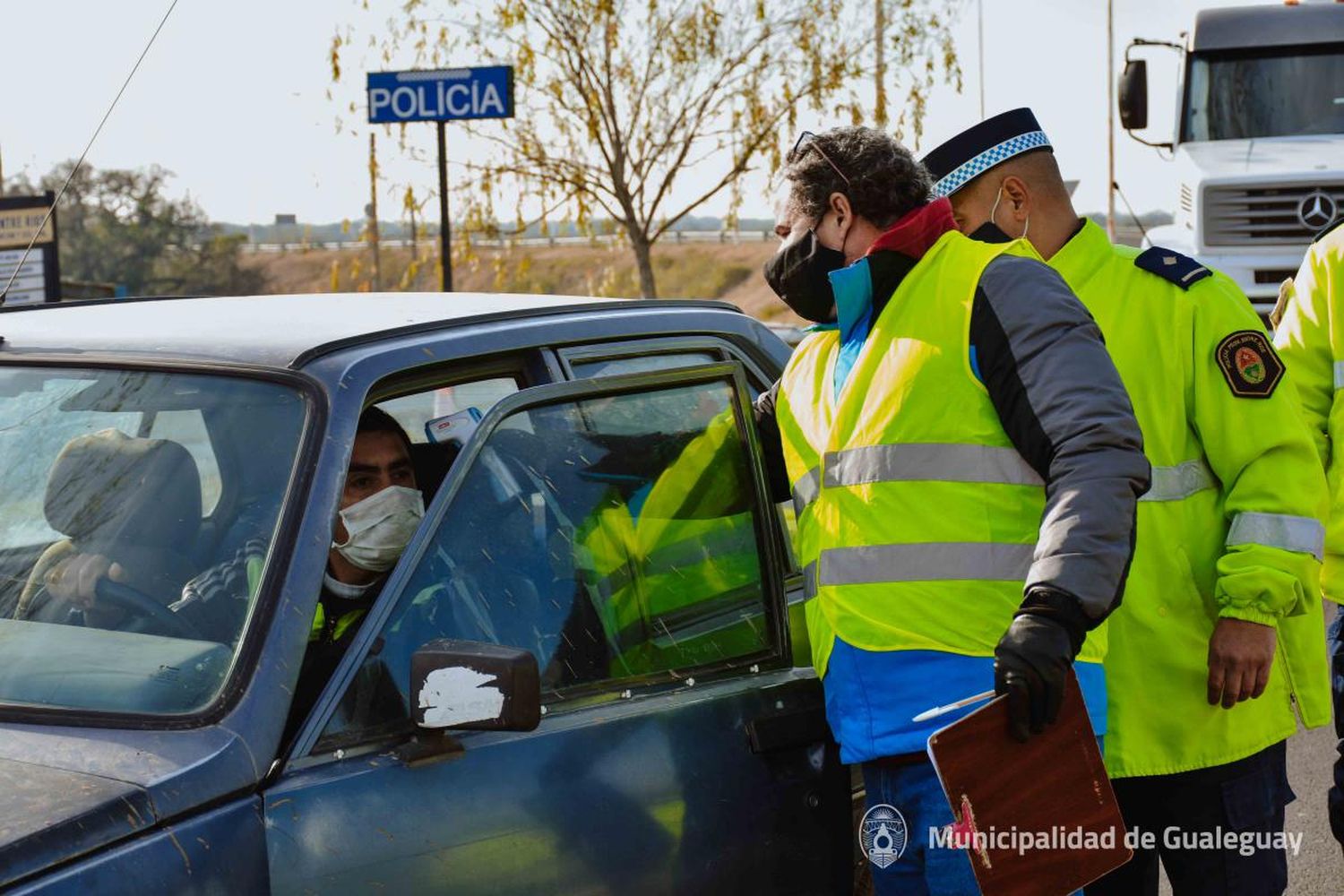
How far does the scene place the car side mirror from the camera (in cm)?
233

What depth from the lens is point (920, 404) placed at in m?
2.72

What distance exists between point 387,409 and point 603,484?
0.41 meters

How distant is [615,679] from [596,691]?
2.4 inches

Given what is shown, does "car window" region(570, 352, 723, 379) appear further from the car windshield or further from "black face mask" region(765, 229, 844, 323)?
the car windshield

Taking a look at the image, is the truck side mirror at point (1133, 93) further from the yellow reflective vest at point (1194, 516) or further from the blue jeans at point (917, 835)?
the blue jeans at point (917, 835)

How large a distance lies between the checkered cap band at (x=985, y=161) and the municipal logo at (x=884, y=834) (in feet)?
4.28

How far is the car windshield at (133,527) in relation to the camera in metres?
2.45

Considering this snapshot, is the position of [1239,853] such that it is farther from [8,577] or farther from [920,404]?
[8,577]

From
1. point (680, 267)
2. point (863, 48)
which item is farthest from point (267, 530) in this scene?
point (680, 267)

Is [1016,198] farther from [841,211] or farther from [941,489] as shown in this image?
[941,489]

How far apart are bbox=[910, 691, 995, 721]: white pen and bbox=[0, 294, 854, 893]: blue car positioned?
1.17 ft

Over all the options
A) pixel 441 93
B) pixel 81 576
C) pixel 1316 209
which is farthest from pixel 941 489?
pixel 1316 209

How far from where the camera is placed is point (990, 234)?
338 centimetres

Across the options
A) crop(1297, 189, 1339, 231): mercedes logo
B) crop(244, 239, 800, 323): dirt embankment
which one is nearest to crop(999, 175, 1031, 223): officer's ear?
crop(1297, 189, 1339, 231): mercedes logo
